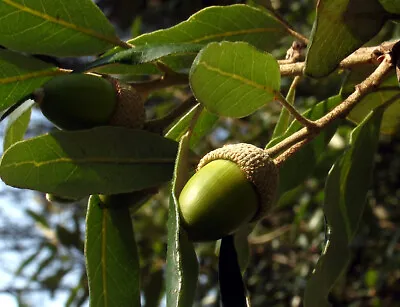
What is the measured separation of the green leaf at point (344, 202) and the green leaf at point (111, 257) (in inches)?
11.3

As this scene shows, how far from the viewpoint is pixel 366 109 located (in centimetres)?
120

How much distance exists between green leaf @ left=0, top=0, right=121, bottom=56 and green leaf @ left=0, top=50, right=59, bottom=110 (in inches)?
0.7

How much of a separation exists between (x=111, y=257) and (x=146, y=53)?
35cm

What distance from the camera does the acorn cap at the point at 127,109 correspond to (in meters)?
0.96

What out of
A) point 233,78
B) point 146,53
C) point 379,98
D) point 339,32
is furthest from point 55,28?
point 379,98

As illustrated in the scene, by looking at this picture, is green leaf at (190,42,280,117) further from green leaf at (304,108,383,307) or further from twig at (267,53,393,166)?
green leaf at (304,108,383,307)

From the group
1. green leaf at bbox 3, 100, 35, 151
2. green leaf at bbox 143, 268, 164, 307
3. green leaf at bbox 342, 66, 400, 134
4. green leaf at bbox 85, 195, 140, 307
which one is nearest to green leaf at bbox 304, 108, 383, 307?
green leaf at bbox 342, 66, 400, 134

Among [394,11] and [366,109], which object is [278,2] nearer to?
[366,109]

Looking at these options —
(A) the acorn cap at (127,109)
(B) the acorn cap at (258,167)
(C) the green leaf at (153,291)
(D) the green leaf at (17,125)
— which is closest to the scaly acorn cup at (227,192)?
(B) the acorn cap at (258,167)

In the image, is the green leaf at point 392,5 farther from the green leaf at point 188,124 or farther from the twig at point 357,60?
the green leaf at point 188,124

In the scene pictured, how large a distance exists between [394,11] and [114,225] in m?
0.53

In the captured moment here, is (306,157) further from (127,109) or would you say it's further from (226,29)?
(127,109)

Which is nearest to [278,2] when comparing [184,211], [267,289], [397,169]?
[397,169]

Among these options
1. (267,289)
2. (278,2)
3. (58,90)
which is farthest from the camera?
(278,2)
